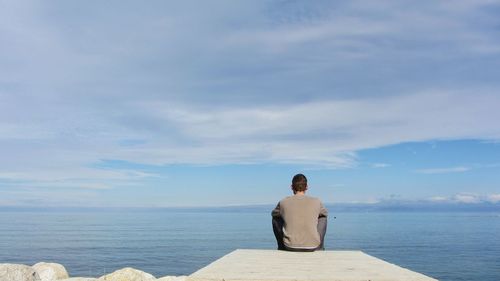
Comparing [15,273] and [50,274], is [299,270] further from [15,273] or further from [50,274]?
[50,274]

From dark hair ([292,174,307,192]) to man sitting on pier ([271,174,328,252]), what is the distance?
8.2 inches

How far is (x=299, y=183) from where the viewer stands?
9.88m

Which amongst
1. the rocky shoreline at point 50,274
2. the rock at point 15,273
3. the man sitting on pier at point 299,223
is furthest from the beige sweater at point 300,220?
the rock at point 15,273

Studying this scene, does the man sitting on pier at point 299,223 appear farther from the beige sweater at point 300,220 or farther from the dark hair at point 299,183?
the dark hair at point 299,183

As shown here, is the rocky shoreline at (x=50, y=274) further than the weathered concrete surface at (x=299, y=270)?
Yes

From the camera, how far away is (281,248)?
9.85 metres

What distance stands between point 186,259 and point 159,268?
8424mm

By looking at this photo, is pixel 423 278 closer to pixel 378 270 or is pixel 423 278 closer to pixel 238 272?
pixel 378 270

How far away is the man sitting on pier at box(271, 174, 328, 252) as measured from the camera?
9.33 metres

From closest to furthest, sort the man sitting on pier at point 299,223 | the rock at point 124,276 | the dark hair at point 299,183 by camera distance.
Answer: the man sitting on pier at point 299,223
the dark hair at point 299,183
the rock at point 124,276

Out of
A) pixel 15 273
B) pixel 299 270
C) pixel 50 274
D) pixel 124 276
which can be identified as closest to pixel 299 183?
pixel 299 270

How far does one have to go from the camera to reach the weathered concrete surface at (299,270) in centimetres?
561

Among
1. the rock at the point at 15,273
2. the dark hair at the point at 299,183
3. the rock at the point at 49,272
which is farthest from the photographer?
the rock at the point at 49,272

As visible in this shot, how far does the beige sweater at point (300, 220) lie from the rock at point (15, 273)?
6972 millimetres
